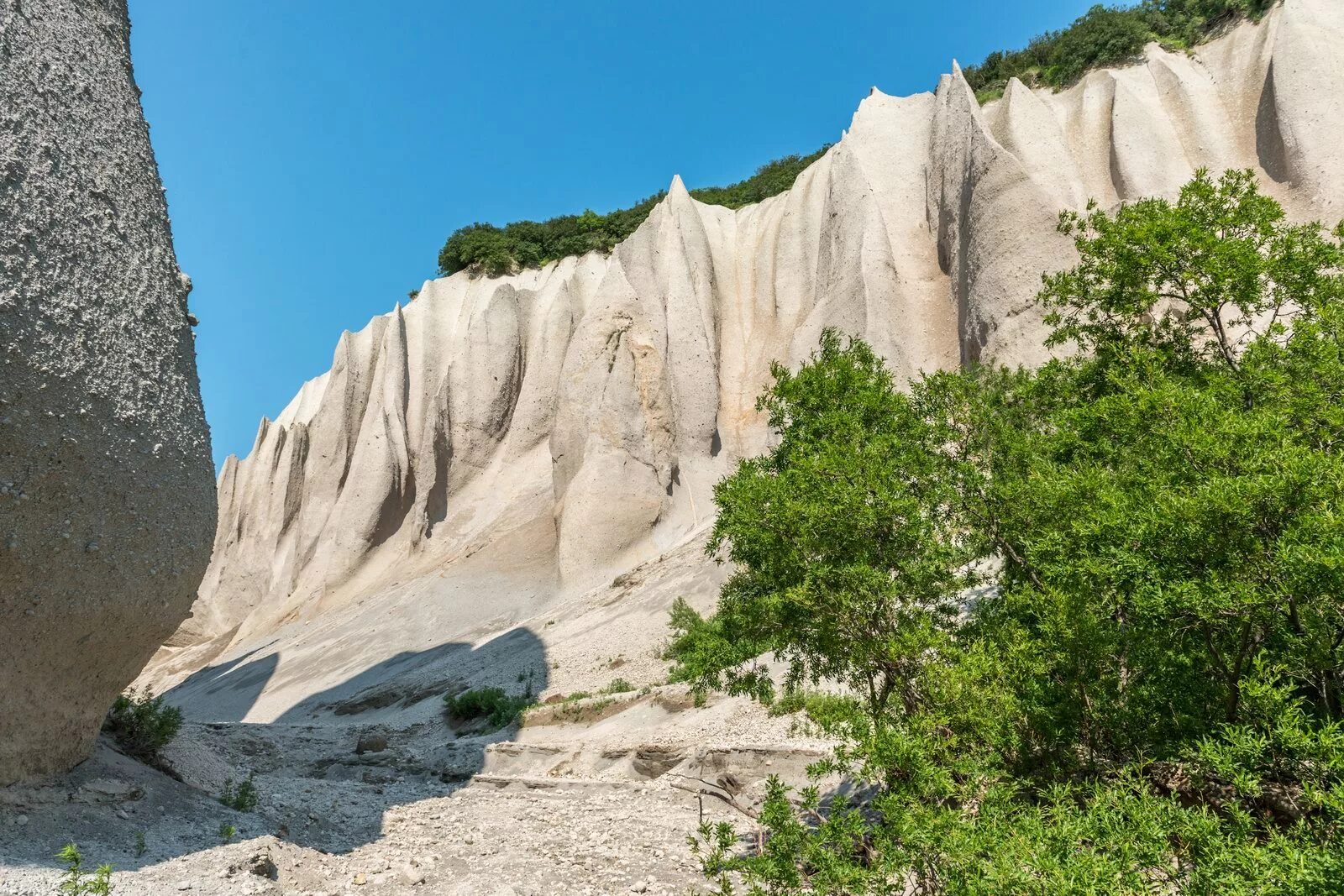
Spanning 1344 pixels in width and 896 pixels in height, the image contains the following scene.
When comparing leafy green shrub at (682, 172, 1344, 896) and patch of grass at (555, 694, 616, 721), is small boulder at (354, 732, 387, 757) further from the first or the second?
leafy green shrub at (682, 172, 1344, 896)

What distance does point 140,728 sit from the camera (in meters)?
8.70

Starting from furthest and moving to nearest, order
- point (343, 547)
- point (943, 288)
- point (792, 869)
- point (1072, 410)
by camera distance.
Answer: point (343, 547), point (943, 288), point (1072, 410), point (792, 869)

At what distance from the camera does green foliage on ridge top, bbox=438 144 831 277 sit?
132 ft

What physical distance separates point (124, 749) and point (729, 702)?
788 centimetres

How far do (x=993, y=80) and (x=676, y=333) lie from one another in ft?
49.1

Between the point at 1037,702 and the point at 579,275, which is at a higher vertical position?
the point at 579,275

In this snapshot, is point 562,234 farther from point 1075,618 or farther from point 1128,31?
point 1075,618

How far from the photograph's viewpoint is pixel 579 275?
119ft

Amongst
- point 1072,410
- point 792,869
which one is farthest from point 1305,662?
point 1072,410

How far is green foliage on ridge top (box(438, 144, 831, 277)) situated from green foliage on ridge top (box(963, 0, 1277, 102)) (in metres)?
13.7

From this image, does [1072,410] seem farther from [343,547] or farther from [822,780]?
[343,547]

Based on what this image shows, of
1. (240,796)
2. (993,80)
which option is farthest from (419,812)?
(993,80)

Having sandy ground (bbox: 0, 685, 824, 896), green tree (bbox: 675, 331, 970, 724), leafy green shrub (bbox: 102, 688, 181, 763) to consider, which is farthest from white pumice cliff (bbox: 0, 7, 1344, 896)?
green tree (bbox: 675, 331, 970, 724)

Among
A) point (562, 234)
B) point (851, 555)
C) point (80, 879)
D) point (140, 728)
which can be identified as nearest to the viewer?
point (80, 879)
